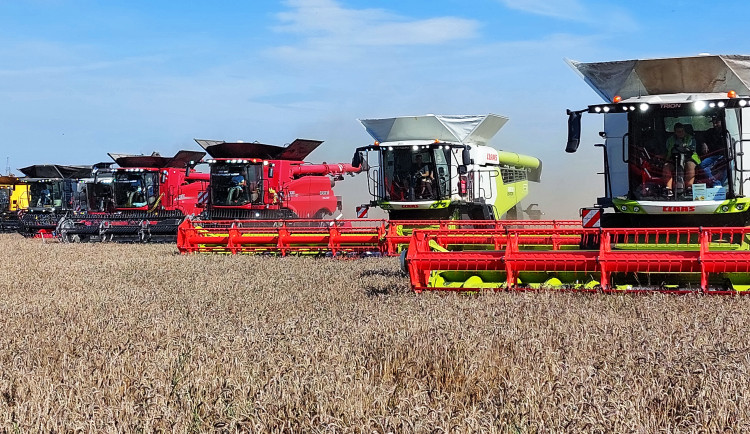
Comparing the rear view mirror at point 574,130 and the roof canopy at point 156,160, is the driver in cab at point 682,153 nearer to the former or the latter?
the rear view mirror at point 574,130

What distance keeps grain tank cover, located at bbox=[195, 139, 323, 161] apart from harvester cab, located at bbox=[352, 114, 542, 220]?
3.36m

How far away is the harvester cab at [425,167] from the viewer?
48.3ft

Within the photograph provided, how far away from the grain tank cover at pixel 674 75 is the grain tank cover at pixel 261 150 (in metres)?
9.91

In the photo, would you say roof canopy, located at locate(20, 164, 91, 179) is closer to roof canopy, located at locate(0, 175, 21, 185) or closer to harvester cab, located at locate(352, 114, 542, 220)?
roof canopy, located at locate(0, 175, 21, 185)

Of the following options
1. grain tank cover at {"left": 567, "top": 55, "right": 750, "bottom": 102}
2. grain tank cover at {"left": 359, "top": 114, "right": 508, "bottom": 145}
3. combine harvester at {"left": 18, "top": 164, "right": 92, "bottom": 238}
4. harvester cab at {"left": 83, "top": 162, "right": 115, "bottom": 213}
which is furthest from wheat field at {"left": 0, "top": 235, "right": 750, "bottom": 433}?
combine harvester at {"left": 18, "top": 164, "right": 92, "bottom": 238}

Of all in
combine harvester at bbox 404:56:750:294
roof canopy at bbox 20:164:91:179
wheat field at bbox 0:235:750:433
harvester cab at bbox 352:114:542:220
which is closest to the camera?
wheat field at bbox 0:235:750:433

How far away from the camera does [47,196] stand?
25234mm

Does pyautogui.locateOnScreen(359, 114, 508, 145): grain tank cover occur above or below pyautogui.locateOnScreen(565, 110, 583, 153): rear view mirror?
above

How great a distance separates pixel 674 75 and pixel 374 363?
17.8 feet

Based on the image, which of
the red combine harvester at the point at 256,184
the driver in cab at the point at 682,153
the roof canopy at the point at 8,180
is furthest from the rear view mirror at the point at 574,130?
the roof canopy at the point at 8,180

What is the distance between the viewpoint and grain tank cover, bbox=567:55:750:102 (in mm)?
8453

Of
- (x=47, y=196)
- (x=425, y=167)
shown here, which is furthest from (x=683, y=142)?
(x=47, y=196)

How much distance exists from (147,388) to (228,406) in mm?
435

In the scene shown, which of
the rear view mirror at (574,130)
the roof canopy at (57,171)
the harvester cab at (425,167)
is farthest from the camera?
the roof canopy at (57,171)
